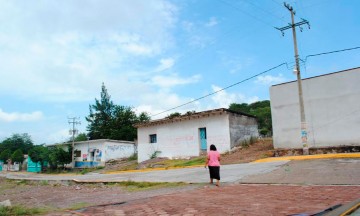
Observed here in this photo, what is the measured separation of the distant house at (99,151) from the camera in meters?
37.2

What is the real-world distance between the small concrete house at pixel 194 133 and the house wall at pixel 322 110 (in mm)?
4063

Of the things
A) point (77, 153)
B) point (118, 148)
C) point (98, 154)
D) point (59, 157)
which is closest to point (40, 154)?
point (59, 157)

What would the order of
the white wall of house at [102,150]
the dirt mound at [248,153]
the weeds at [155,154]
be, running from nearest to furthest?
1. the dirt mound at [248,153]
2. the weeds at [155,154]
3. the white wall of house at [102,150]

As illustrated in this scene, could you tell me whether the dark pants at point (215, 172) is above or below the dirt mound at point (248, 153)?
below

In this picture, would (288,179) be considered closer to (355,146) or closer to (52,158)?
(355,146)

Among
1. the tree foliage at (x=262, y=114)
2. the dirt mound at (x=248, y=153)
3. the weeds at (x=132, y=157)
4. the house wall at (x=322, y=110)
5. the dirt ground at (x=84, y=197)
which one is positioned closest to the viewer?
the dirt ground at (x=84, y=197)

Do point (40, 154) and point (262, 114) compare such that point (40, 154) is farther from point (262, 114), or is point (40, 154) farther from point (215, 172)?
point (215, 172)

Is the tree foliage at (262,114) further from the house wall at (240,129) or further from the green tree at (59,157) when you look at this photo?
the green tree at (59,157)

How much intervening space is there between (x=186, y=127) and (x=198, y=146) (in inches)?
81.4

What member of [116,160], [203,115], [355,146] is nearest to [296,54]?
[355,146]

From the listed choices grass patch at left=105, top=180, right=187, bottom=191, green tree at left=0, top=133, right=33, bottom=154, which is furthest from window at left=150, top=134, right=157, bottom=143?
green tree at left=0, top=133, right=33, bottom=154

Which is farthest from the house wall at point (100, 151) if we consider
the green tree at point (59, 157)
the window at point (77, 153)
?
the green tree at point (59, 157)

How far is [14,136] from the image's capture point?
238 ft

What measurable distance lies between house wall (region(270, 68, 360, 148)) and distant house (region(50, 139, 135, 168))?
69.7 feet
